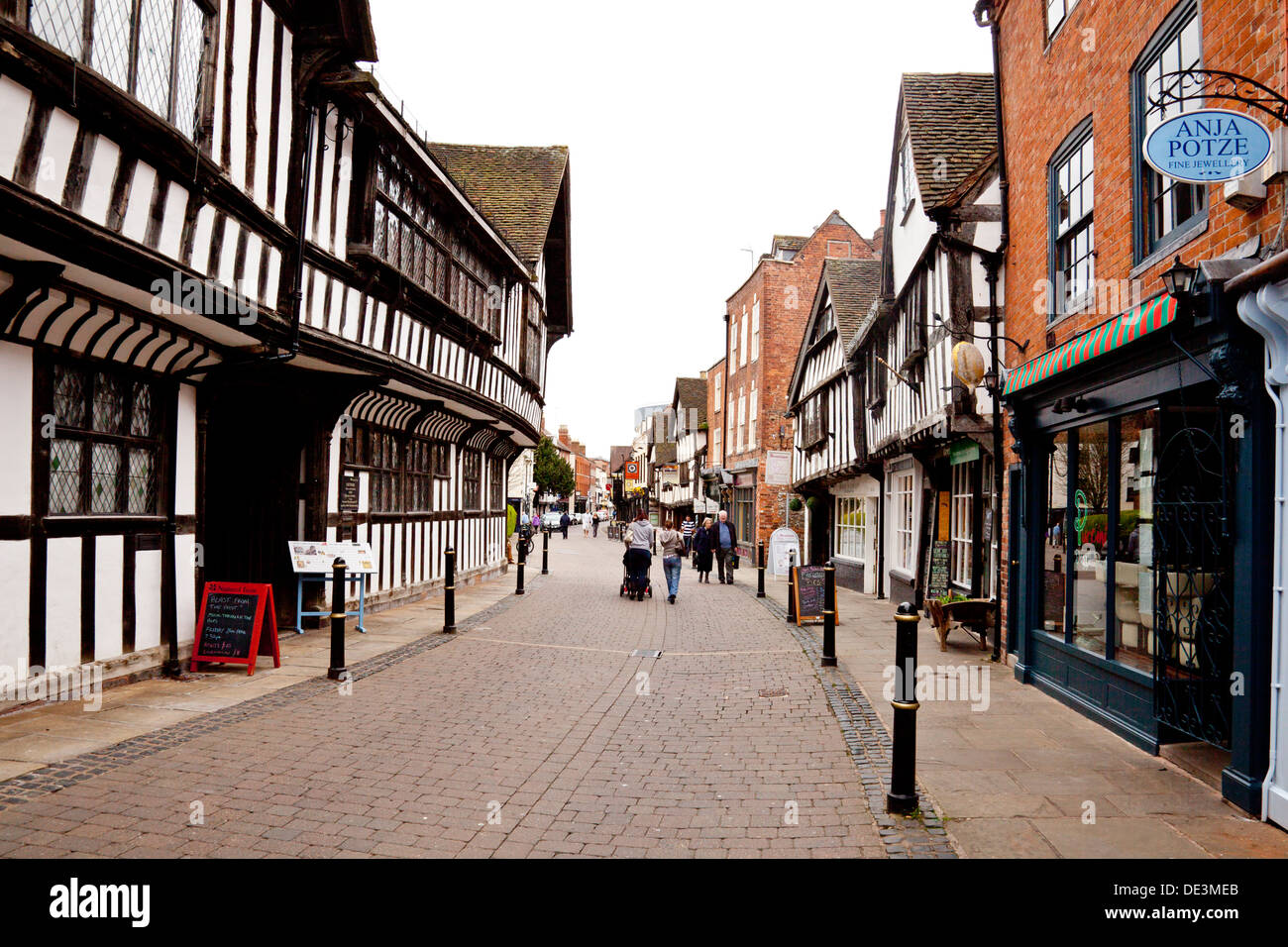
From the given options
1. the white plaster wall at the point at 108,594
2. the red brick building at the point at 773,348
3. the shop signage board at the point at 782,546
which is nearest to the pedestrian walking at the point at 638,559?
the shop signage board at the point at 782,546

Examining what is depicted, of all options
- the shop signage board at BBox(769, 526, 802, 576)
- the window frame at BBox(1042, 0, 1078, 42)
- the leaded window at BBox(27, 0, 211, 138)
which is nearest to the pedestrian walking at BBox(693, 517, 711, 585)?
the shop signage board at BBox(769, 526, 802, 576)

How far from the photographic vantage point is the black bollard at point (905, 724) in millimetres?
4887

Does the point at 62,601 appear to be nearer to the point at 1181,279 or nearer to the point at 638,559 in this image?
the point at 1181,279

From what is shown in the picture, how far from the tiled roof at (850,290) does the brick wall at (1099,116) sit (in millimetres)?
9426

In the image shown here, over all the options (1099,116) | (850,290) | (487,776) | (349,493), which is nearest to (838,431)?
(850,290)

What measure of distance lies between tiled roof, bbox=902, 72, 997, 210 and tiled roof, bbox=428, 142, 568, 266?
8962mm

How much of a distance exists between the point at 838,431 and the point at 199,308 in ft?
50.8

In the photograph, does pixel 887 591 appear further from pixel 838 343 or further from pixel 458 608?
pixel 458 608

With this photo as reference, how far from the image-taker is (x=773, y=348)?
32.6m

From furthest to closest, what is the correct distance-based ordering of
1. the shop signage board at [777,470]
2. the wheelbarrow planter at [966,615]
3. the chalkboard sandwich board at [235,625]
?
the shop signage board at [777,470] → the wheelbarrow planter at [966,615] → the chalkboard sandwich board at [235,625]

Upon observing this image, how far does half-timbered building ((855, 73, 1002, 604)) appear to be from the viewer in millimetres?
10242

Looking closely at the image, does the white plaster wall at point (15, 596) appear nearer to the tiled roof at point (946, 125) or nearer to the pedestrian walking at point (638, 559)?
the tiled roof at point (946, 125)

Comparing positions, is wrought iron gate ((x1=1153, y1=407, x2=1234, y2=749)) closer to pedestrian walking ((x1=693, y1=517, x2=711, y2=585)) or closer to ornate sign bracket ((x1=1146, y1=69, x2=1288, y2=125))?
ornate sign bracket ((x1=1146, y1=69, x2=1288, y2=125))
